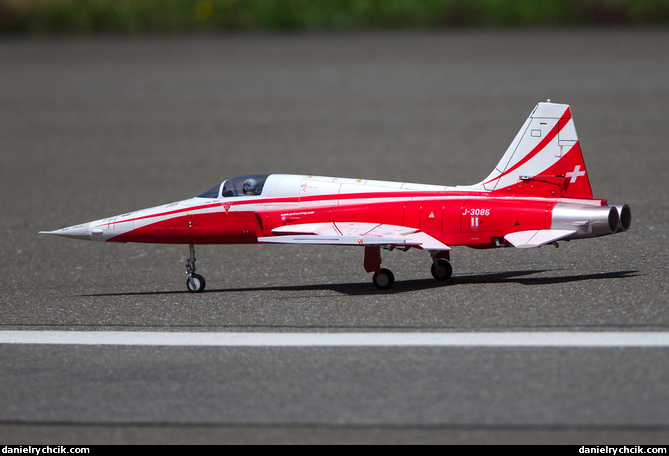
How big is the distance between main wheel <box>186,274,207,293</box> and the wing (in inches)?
59.2

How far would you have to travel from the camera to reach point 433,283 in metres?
15.8

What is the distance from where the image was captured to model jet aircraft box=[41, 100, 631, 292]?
47.3 ft

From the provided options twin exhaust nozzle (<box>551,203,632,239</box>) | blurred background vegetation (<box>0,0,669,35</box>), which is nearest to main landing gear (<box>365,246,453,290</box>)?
twin exhaust nozzle (<box>551,203,632,239</box>)

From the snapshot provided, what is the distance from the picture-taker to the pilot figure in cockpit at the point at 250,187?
15.9 metres

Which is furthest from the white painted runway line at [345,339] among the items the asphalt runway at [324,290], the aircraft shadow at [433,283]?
the aircraft shadow at [433,283]

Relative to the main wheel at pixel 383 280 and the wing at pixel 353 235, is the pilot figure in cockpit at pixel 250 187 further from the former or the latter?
the main wheel at pixel 383 280

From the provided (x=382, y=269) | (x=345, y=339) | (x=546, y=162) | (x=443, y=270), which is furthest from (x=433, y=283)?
(x=345, y=339)

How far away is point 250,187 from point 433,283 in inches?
136

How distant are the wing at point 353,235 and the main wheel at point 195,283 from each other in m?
1.50

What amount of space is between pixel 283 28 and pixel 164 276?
36.9m

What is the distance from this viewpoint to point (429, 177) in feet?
86.0

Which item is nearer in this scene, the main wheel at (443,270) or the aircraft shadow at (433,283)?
the aircraft shadow at (433,283)

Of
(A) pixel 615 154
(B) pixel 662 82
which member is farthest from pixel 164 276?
(B) pixel 662 82

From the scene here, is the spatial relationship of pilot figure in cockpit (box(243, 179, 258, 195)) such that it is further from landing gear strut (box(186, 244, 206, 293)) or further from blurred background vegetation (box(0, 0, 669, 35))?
blurred background vegetation (box(0, 0, 669, 35))
